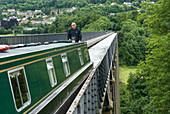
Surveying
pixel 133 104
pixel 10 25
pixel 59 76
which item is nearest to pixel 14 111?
pixel 59 76

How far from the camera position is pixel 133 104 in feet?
84.2

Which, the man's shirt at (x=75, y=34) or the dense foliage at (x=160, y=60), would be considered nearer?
the man's shirt at (x=75, y=34)

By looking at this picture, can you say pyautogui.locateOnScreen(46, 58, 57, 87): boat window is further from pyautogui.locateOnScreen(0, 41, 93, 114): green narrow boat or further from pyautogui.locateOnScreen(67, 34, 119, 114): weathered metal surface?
pyautogui.locateOnScreen(67, 34, 119, 114): weathered metal surface

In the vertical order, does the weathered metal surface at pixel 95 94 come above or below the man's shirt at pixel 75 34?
below

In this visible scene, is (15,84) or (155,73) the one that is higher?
(15,84)

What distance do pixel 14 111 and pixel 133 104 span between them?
76.6 ft

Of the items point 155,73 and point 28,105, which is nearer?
point 28,105

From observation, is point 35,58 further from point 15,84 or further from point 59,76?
point 59,76

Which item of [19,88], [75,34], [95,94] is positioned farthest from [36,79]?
[75,34]

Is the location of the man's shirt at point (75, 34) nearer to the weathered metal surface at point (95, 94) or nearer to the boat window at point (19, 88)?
the weathered metal surface at point (95, 94)

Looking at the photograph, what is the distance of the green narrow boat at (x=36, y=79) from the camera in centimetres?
356

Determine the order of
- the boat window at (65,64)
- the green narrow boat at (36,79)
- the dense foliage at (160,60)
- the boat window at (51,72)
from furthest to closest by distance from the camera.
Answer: the dense foliage at (160,60) < the boat window at (65,64) < the boat window at (51,72) < the green narrow boat at (36,79)

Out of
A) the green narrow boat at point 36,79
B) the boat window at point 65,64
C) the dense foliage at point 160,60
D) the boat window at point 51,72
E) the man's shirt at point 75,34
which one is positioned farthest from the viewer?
the dense foliage at point 160,60

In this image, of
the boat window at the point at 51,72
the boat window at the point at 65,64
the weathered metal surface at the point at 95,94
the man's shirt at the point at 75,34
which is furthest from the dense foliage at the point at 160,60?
the boat window at the point at 51,72
